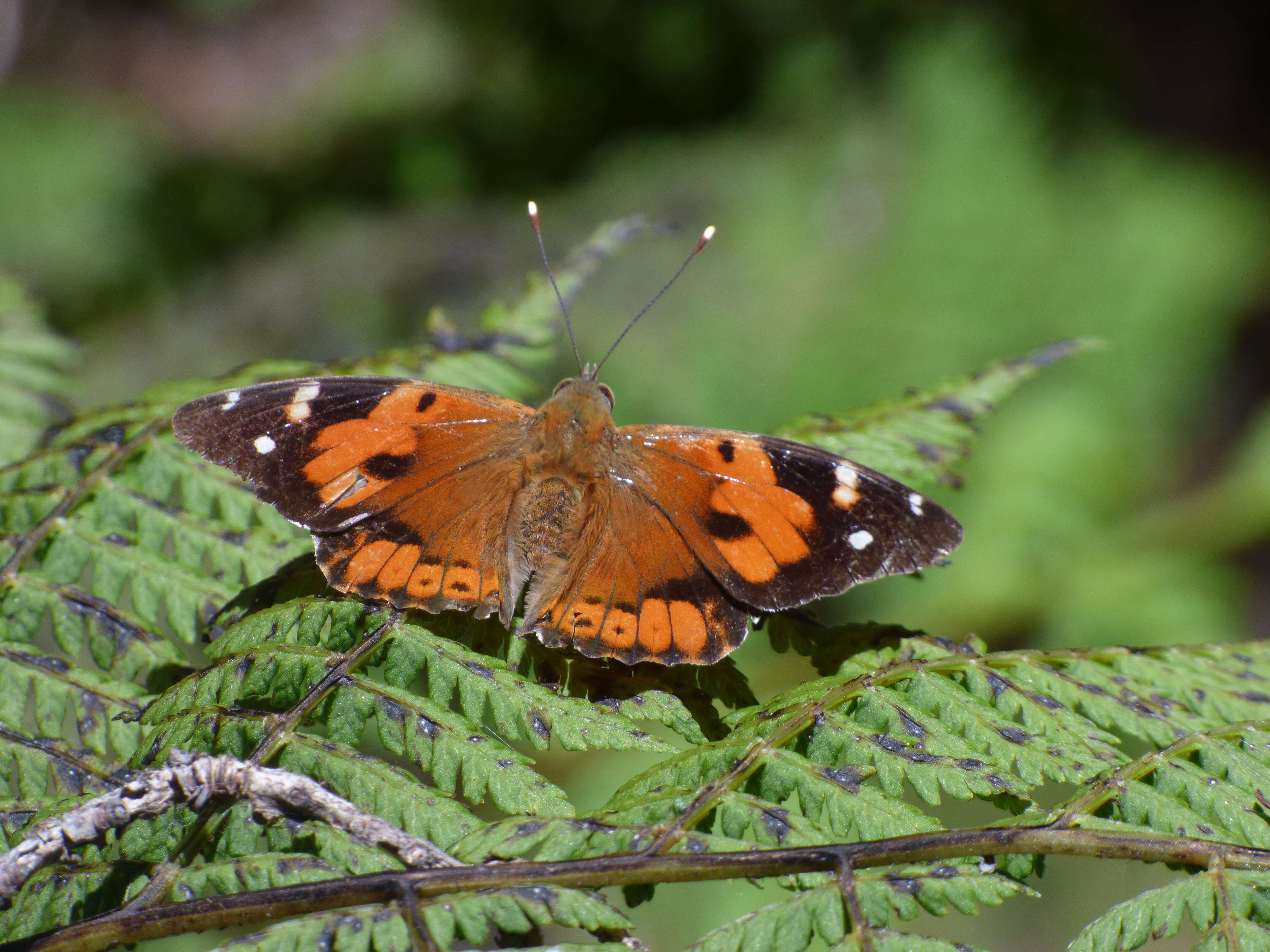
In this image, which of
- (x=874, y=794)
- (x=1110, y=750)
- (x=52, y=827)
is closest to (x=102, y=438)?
(x=52, y=827)

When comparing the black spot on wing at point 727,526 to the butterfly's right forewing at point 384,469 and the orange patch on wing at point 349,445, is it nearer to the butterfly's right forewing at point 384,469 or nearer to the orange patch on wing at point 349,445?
the butterfly's right forewing at point 384,469

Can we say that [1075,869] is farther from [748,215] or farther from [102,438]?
[102,438]

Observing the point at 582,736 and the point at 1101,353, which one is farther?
the point at 1101,353

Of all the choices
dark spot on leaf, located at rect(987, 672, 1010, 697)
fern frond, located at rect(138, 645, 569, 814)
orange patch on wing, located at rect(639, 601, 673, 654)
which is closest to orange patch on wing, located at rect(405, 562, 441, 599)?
fern frond, located at rect(138, 645, 569, 814)

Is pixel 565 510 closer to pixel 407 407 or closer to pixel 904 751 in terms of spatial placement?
pixel 407 407

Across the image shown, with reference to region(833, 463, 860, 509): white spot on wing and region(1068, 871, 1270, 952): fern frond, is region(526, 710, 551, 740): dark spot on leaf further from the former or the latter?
region(1068, 871, 1270, 952): fern frond
